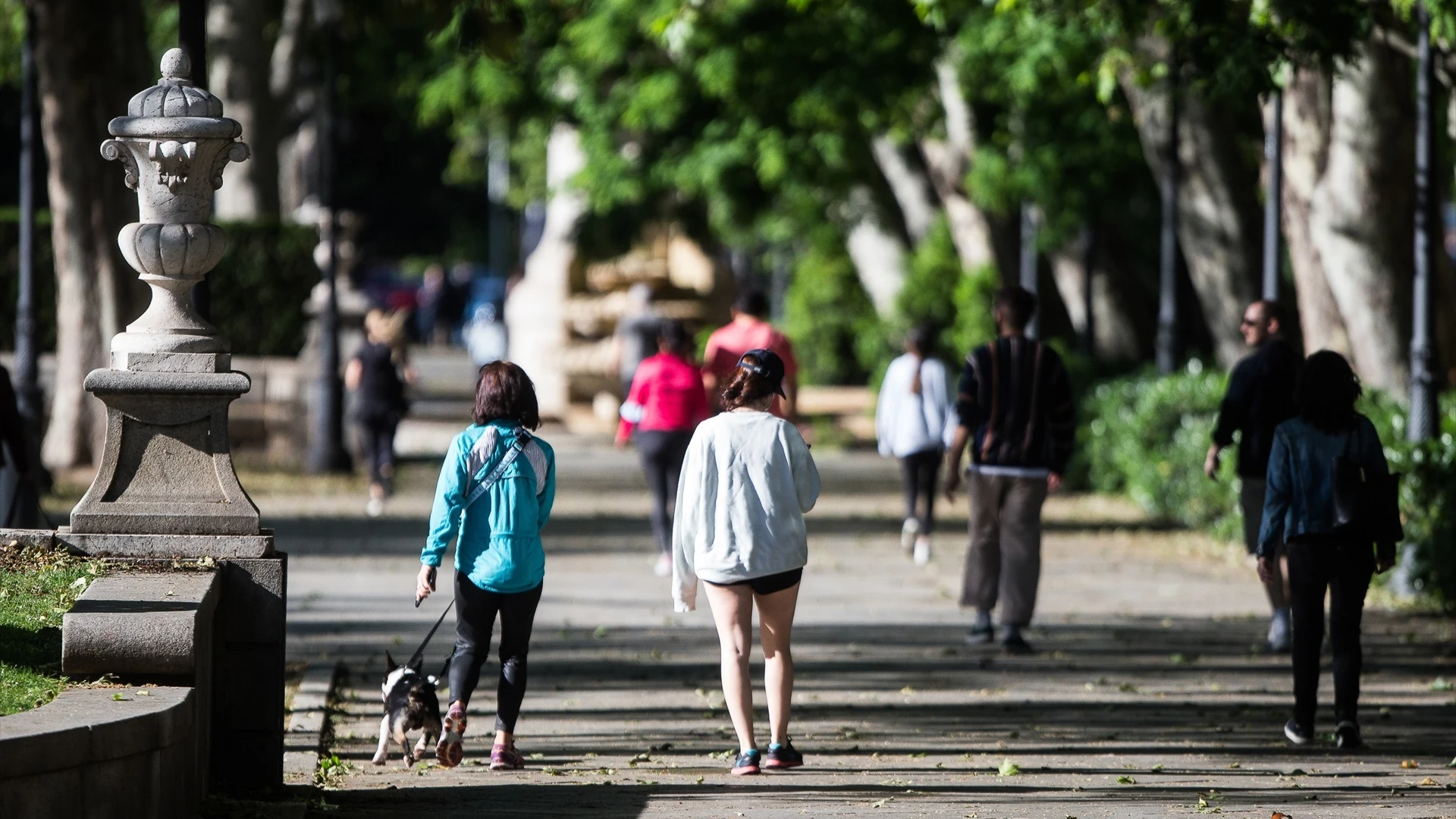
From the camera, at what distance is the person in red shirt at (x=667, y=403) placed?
13.1 meters

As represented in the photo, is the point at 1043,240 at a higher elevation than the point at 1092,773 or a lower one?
higher

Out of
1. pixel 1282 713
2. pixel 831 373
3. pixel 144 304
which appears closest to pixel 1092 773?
pixel 1282 713

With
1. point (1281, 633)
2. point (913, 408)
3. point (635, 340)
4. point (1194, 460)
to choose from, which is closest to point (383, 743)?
point (1281, 633)

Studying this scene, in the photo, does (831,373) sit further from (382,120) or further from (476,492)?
(476,492)

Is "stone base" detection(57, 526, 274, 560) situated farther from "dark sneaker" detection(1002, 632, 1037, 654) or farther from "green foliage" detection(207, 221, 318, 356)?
"green foliage" detection(207, 221, 318, 356)

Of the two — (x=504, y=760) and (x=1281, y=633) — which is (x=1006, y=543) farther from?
(x=504, y=760)

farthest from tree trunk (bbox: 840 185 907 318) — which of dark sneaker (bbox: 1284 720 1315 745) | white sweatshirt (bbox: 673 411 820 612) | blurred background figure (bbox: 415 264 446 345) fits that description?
blurred background figure (bbox: 415 264 446 345)

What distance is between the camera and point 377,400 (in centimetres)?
1759

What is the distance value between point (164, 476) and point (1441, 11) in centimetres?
689

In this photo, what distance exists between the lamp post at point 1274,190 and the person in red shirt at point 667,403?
448 centimetres

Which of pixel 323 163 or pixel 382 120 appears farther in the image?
pixel 382 120

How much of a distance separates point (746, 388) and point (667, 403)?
221 inches

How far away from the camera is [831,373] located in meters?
38.0

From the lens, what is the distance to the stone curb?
24.4 ft
